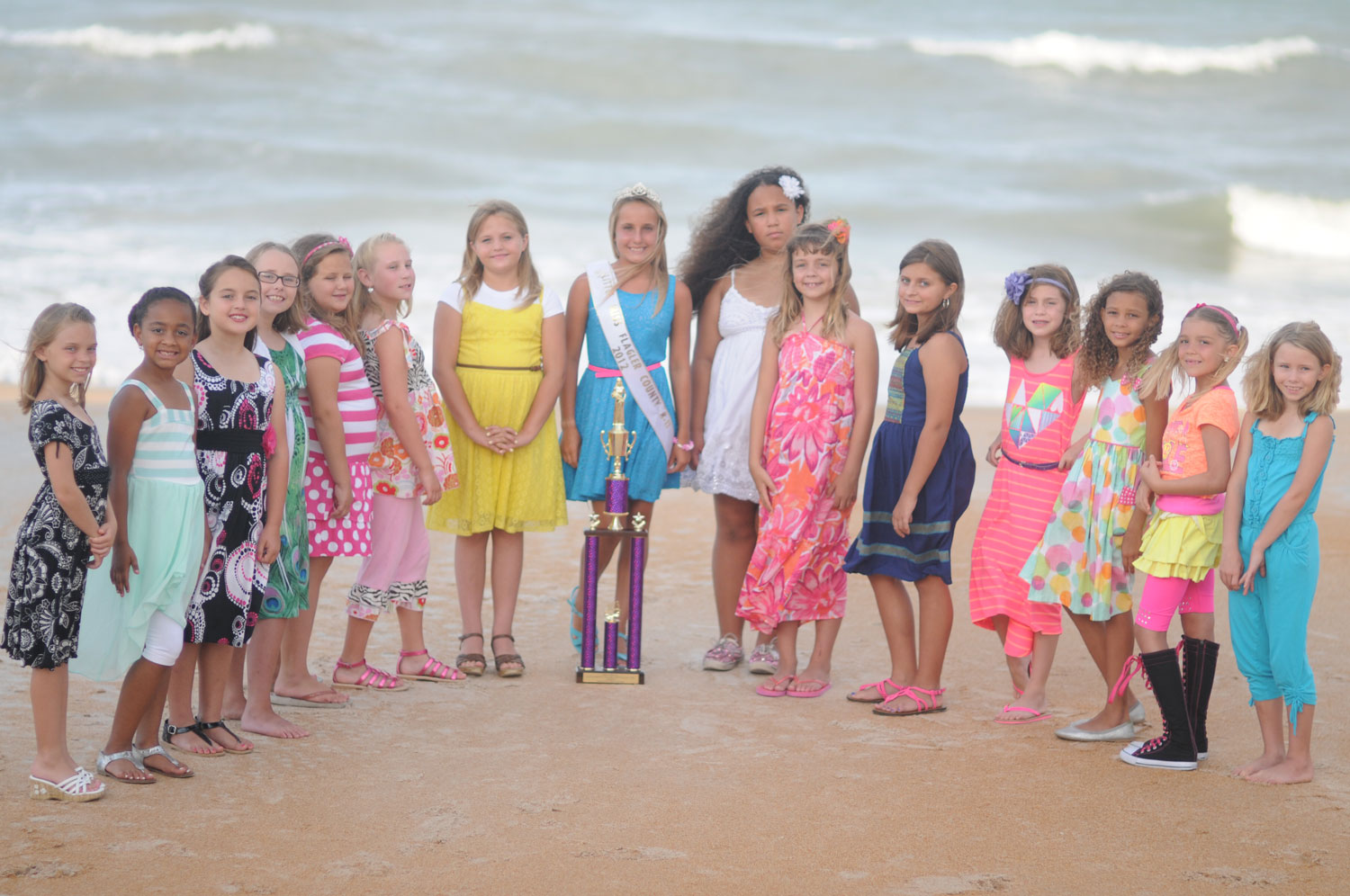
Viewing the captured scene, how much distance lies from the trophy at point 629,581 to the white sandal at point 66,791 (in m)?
1.82

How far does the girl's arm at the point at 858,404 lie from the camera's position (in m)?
4.53

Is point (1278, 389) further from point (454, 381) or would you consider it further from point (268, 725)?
point (268, 725)

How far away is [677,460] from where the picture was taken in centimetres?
496

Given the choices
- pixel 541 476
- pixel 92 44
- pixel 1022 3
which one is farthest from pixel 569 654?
pixel 1022 3

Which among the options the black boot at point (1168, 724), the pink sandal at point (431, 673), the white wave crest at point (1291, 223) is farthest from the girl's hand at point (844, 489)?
the white wave crest at point (1291, 223)

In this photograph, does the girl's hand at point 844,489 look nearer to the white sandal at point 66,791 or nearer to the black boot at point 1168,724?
the black boot at point 1168,724

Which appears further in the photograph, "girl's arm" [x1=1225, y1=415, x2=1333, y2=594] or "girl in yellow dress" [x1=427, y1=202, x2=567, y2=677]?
"girl in yellow dress" [x1=427, y1=202, x2=567, y2=677]

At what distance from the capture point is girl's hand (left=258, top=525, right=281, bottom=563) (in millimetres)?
3691

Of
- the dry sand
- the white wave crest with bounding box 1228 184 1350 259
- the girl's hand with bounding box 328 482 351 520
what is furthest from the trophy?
the white wave crest with bounding box 1228 184 1350 259

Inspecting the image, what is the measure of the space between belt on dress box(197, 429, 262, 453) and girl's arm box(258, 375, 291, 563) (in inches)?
3.4

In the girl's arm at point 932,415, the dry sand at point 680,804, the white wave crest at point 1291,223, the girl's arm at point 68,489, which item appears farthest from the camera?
the white wave crest at point 1291,223

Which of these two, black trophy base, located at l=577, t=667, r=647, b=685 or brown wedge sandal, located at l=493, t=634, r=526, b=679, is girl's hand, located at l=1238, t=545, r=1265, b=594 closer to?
black trophy base, located at l=577, t=667, r=647, b=685

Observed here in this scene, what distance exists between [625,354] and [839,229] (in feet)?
3.07

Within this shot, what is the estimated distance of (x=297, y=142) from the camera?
20203 mm
